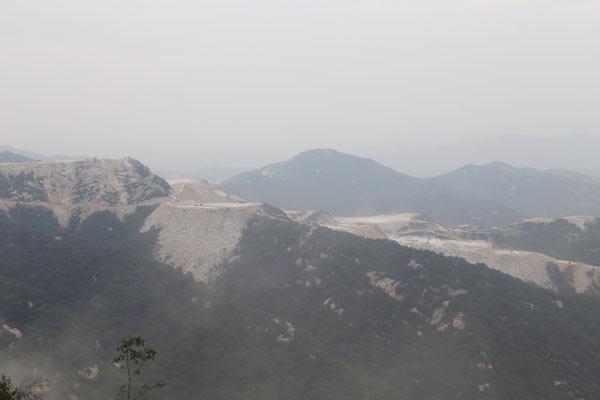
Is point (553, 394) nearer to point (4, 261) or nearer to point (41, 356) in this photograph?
point (41, 356)

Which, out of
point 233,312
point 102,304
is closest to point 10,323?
point 102,304

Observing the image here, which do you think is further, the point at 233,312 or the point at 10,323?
the point at 233,312

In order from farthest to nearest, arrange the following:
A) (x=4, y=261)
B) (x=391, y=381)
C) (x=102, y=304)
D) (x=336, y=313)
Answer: (x=336, y=313), (x=4, y=261), (x=102, y=304), (x=391, y=381)

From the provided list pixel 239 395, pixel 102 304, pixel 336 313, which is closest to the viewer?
pixel 239 395

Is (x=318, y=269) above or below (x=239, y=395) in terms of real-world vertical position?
above

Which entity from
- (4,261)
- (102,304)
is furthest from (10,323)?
(4,261)

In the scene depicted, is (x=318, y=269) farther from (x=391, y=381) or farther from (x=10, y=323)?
(x=10, y=323)

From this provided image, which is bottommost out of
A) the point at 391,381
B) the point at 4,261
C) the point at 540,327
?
the point at 391,381

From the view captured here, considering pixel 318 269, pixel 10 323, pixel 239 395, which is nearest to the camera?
pixel 239 395

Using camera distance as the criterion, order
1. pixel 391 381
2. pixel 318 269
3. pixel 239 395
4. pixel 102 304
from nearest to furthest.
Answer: pixel 239 395, pixel 391 381, pixel 102 304, pixel 318 269
